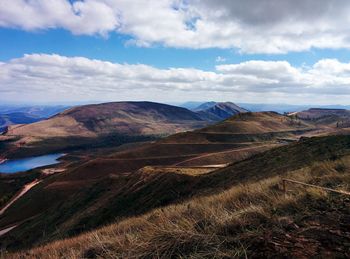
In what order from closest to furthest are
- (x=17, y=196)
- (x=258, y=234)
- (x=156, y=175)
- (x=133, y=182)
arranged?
(x=258, y=234), (x=156, y=175), (x=133, y=182), (x=17, y=196)

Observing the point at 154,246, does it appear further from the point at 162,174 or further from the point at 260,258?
the point at 162,174

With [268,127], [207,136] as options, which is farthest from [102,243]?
[268,127]

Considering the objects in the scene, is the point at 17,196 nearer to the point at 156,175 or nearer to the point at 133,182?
the point at 133,182

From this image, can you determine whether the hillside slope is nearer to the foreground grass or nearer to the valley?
the valley

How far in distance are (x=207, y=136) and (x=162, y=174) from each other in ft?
300

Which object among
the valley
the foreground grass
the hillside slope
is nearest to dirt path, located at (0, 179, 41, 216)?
the valley

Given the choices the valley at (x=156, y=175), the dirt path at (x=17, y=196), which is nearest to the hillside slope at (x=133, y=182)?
the valley at (x=156, y=175)

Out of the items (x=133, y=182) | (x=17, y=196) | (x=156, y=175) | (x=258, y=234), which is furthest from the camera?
(x=17, y=196)

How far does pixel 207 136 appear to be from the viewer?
136 m

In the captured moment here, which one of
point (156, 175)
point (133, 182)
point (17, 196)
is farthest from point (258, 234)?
point (17, 196)

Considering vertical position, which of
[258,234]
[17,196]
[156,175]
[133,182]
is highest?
[258,234]

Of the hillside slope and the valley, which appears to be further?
the hillside slope

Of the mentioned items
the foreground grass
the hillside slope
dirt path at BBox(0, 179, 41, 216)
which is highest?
the foreground grass

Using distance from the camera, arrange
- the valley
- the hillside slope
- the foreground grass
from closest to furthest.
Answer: the foreground grass < the valley < the hillside slope
